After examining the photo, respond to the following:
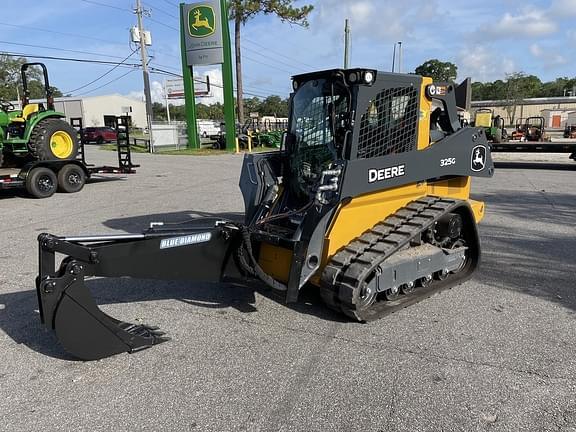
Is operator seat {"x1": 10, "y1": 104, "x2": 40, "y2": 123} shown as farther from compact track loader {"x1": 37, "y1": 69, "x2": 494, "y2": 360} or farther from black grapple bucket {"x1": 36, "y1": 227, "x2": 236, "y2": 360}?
black grapple bucket {"x1": 36, "y1": 227, "x2": 236, "y2": 360}

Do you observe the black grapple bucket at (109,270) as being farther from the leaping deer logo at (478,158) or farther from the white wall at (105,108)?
the white wall at (105,108)

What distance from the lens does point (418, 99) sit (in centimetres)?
461

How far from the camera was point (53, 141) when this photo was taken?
38.1ft

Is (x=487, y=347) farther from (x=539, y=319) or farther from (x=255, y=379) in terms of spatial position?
(x=255, y=379)

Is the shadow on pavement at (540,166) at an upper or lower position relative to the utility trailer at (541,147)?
lower

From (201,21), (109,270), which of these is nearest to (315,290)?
(109,270)

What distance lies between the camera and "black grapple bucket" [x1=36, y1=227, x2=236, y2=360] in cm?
318

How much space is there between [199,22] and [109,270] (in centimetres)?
2425

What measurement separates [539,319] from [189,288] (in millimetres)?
3453

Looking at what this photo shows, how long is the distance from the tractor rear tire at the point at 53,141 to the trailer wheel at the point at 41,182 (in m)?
0.40

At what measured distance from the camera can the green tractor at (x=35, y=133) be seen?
1123cm

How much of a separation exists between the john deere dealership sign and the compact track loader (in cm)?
2153

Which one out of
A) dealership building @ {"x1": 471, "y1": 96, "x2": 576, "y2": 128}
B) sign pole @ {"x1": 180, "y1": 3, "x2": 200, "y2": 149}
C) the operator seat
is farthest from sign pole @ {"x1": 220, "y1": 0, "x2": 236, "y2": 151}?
dealership building @ {"x1": 471, "y1": 96, "x2": 576, "y2": 128}

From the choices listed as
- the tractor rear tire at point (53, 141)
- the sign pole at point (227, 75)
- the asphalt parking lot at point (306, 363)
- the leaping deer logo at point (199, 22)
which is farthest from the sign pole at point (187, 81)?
the asphalt parking lot at point (306, 363)
